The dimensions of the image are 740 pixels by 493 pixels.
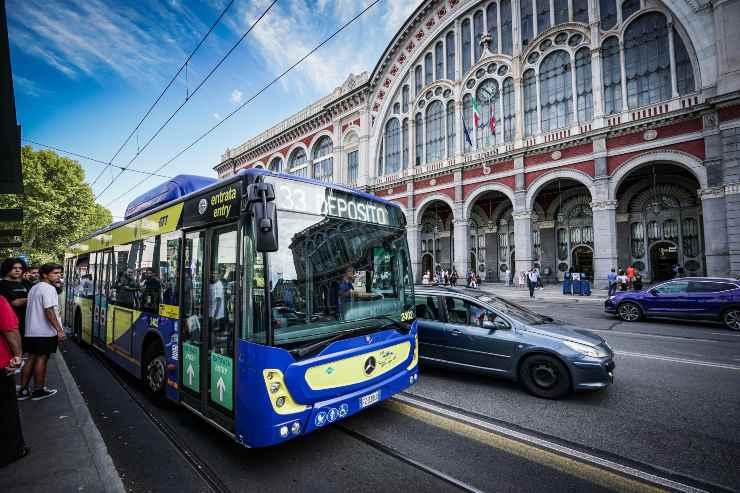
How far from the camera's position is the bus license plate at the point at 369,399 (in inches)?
132

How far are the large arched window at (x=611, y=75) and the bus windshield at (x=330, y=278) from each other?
20.5 meters

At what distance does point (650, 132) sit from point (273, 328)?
21169 mm

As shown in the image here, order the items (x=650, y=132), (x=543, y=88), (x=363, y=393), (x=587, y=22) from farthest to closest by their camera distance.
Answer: (x=543, y=88), (x=587, y=22), (x=650, y=132), (x=363, y=393)

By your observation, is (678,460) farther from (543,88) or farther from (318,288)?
(543,88)

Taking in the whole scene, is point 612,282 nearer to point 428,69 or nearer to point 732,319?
point 732,319

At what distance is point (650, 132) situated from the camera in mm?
16656

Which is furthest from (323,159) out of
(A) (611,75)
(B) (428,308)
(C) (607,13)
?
(B) (428,308)

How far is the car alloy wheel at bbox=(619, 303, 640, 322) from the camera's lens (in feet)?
35.1

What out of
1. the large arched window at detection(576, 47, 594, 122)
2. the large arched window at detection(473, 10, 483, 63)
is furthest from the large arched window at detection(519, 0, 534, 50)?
the large arched window at detection(576, 47, 594, 122)

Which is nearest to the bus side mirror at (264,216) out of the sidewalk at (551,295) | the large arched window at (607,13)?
the sidewalk at (551,295)

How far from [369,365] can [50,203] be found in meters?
32.8

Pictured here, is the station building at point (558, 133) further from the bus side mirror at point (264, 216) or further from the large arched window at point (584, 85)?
the bus side mirror at point (264, 216)

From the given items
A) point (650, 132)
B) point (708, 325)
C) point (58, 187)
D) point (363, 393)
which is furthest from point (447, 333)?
point (58, 187)

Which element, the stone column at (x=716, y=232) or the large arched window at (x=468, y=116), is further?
the large arched window at (x=468, y=116)
